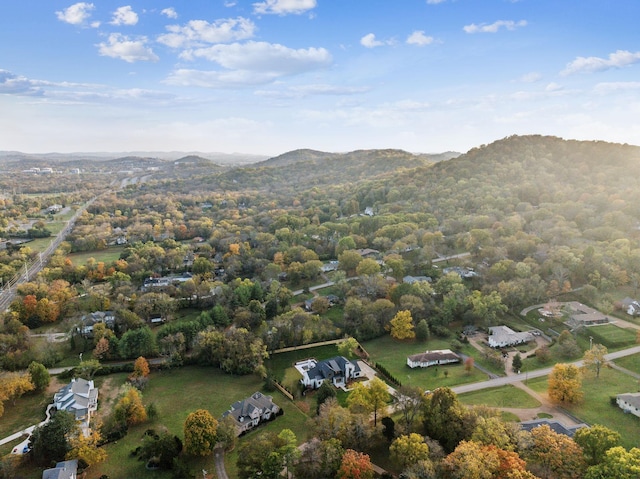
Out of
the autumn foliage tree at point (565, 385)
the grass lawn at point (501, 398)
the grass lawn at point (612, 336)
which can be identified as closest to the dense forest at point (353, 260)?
the grass lawn at point (612, 336)

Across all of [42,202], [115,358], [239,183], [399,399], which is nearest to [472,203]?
[399,399]

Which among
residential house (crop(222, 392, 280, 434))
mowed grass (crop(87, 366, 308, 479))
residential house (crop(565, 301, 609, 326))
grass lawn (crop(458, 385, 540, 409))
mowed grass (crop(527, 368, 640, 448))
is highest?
residential house (crop(565, 301, 609, 326))

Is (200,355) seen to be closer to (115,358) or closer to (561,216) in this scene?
(115,358)

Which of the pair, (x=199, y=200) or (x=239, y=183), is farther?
(x=239, y=183)

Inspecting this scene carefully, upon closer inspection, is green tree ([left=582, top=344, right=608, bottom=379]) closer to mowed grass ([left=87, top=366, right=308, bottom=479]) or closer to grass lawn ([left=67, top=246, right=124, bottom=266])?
mowed grass ([left=87, top=366, right=308, bottom=479])

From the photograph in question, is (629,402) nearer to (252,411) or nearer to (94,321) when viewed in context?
(252,411)

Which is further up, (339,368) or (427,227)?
(427,227)

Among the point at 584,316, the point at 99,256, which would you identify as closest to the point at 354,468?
the point at 584,316

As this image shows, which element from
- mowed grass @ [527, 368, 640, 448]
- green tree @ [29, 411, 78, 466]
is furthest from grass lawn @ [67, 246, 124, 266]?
mowed grass @ [527, 368, 640, 448]
